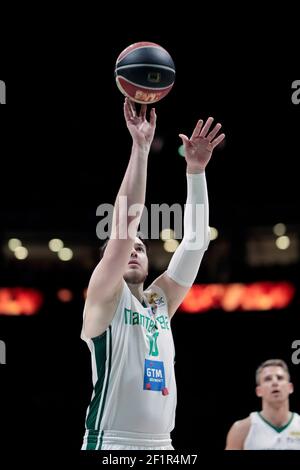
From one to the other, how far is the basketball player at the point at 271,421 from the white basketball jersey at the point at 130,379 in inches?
156

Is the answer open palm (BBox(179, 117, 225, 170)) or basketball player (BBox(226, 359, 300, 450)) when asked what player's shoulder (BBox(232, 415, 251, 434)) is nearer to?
basketball player (BBox(226, 359, 300, 450))

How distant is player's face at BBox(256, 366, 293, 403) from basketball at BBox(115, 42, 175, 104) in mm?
4462

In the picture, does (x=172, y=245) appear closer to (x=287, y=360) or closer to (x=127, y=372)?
(x=287, y=360)

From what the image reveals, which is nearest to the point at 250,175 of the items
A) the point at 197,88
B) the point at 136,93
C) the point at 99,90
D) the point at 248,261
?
the point at 248,261

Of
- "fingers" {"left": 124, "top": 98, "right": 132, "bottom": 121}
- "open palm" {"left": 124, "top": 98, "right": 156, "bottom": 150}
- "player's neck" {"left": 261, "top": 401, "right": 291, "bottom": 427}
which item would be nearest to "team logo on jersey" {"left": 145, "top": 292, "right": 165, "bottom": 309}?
"open palm" {"left": 124, "top": 98, "right": 156, "bottom": 150}

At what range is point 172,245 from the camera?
16234 millimetres

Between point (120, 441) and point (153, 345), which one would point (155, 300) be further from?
point (120, 441)

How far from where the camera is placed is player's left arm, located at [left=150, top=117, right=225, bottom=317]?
5.29 m

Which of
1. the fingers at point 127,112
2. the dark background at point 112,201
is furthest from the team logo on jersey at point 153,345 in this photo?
the dark background at point 112,201

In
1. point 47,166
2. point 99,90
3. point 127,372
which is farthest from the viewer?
point 47,166

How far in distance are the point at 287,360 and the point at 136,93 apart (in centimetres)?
1085

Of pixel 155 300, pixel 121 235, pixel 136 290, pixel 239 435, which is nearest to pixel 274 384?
pixel 239 435

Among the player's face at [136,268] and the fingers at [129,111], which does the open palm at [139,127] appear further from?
the player's face at [136,268]

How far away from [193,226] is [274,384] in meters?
3.84
